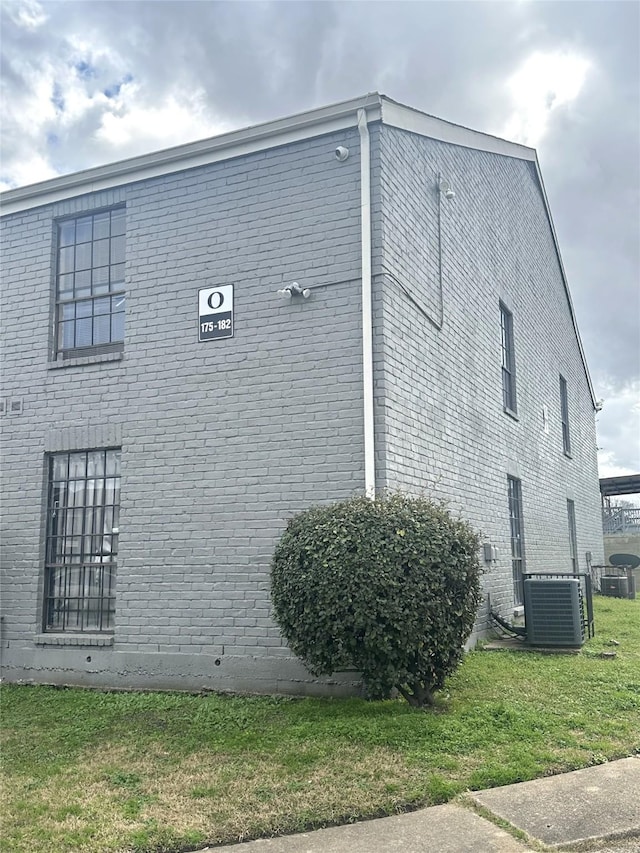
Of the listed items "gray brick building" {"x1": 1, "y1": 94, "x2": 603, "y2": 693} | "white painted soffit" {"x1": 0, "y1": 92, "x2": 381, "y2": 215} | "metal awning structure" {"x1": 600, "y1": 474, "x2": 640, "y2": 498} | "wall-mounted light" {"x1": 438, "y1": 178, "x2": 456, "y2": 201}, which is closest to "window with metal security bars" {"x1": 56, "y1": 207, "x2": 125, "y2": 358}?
"gray brick building" {"x1": 1, "y1": 94, "x2": 603, "y2": 693}

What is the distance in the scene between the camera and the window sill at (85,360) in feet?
29.2

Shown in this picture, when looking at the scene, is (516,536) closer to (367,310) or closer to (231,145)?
(367,310)

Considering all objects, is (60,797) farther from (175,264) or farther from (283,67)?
(283,67)

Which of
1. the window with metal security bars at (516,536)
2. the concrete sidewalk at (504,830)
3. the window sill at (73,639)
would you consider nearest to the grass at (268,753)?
the concrete sidewalk at (504,830)

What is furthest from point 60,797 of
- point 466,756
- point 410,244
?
point 410,244

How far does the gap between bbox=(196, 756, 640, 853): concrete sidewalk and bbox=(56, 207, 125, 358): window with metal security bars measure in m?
6.40

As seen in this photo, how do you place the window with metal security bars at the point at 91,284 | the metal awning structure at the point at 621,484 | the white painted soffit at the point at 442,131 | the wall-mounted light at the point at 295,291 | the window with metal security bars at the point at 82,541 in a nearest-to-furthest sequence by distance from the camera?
the wall-mounted light at the point at 295,291 → the white painted soffit at the point at 442,131 → the window with metal security bars at the point at 82,541 → the window with metal security bars at the point at 91,284 → the metal awning structure at the point at 621,484

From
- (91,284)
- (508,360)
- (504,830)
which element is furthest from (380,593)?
(508,360)

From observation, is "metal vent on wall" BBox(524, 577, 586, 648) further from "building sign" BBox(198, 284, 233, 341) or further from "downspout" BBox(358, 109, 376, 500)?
"building sign" BBox(198, 284, 233, 341)

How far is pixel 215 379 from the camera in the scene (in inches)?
328

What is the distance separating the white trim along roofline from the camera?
8078mm

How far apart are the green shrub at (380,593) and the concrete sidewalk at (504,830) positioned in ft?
4.78

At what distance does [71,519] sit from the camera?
29.4ft

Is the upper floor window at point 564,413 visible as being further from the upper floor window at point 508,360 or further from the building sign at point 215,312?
the building sign at point 215,312
